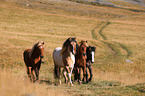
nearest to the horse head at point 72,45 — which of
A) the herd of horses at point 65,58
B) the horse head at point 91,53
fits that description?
the herd of horses at point 65,58

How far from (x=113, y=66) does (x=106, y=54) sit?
759 cm

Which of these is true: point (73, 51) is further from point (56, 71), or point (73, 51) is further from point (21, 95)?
point (21, 95)

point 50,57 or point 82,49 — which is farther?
point 50,57

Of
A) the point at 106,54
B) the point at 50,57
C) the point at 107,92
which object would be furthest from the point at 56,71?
the point at 106,54

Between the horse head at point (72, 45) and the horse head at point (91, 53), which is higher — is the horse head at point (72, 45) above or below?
above

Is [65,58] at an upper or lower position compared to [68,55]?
lower

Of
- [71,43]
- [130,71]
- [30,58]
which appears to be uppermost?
[71,43]

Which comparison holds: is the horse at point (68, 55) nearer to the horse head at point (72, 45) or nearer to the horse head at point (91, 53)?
the horse head at point (72, 45)

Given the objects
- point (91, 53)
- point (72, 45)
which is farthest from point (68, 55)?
point (91, 53)

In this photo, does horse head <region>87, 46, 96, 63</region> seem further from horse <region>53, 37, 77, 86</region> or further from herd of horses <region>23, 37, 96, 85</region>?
horse <region>53, 37, 77, 86</region>

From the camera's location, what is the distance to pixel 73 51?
13.9 meters

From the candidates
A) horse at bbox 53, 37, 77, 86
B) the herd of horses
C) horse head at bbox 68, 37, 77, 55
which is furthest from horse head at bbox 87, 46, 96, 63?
horse head at bbox 68, 37, 77, 55

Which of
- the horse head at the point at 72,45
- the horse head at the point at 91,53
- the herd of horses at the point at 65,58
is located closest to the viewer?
the horse head at the point at 72,45

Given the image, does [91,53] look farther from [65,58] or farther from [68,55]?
[65,58]
